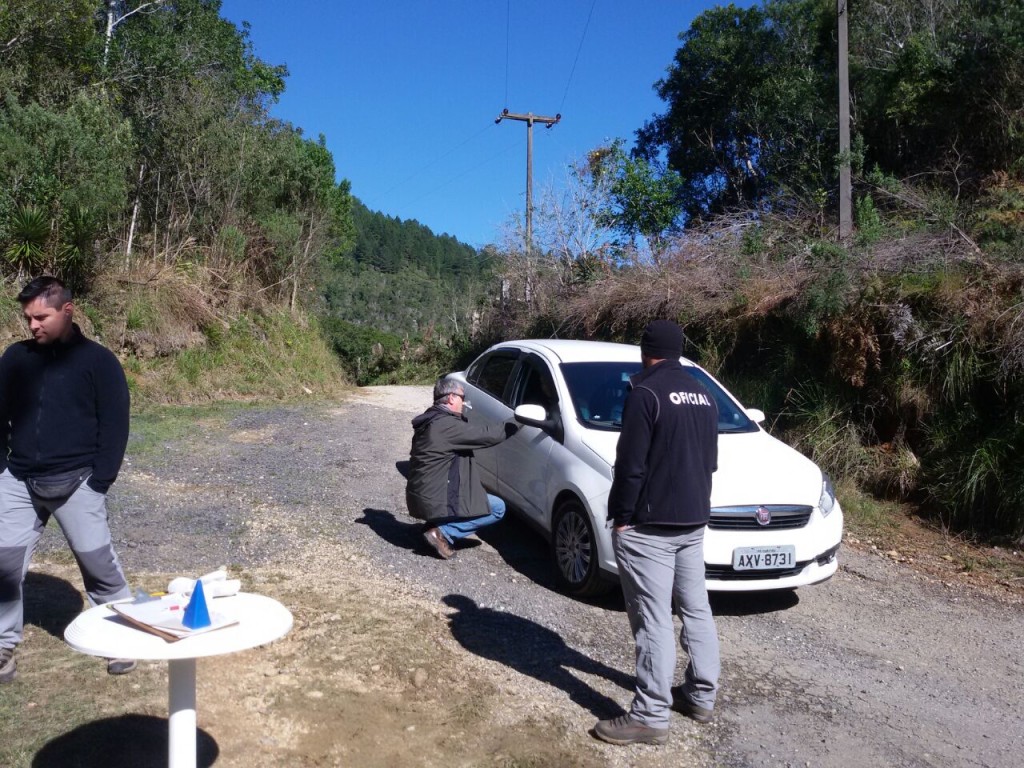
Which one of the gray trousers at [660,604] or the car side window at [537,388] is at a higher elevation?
the car side window at [537,388]

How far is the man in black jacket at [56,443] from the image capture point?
3.99 metres

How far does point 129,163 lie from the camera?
50.7ft

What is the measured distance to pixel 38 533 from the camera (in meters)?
4.16

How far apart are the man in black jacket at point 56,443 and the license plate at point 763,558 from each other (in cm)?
341

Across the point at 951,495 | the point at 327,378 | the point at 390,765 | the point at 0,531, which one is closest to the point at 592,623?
the point at 390,765

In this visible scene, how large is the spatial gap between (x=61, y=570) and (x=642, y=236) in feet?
50.2

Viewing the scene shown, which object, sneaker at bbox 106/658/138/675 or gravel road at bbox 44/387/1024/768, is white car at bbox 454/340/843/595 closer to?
gravel road at bbox 44/387/1024/768

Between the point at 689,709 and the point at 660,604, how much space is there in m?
0.67

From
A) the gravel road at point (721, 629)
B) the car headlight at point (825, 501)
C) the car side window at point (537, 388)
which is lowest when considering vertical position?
the gravel road at point (721, 629)

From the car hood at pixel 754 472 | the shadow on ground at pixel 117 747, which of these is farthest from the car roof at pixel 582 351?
the shadow on ground at pixel 117 747

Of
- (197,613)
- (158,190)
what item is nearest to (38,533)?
(197,613)

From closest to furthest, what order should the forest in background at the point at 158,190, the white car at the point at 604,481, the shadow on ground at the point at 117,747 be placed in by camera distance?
the shadow on ground at the point at 117,747
the white car at the point at 604,481
the forest in background at the point at 158,190

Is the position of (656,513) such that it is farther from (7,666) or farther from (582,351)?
(582,351)

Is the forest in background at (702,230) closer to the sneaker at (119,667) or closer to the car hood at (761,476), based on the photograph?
the car hood at (761,476)
